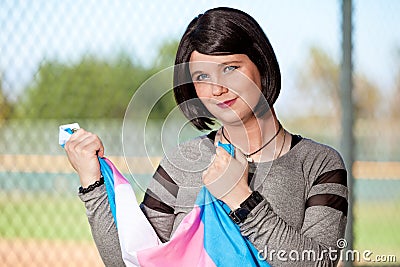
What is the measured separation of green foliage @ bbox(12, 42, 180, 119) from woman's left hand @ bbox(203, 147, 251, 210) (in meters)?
2.38

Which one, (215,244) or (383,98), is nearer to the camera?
(215,244)

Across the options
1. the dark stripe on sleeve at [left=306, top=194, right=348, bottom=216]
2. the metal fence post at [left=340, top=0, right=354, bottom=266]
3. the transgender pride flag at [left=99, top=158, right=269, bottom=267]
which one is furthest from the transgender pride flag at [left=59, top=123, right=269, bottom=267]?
the metal fence post at [left=340, top=0, right=354, bottom=266]

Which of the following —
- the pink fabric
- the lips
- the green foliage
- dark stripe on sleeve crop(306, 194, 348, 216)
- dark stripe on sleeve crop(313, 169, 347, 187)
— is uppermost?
the green foliage

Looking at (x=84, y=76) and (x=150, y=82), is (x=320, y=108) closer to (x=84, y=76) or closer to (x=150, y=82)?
(x=84, y=76)

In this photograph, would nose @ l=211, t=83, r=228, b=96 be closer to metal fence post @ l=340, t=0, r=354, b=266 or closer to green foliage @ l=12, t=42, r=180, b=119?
metal fence post @ l=340, t=0, r=354, b=266

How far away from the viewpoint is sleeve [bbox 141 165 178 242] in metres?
1.16

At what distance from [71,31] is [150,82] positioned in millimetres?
1998

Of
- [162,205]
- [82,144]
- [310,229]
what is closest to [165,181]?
[162,205]

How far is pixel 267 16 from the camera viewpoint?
3.18m

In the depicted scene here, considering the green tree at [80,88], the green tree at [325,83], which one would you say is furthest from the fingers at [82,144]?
the green tree at [325,83]

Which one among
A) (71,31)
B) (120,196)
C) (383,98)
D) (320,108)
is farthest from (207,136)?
(320,108)

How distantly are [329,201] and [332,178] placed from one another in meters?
0.04

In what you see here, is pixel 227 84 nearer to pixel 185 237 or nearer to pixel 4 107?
pixel 185 237

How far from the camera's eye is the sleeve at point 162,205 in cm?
116
